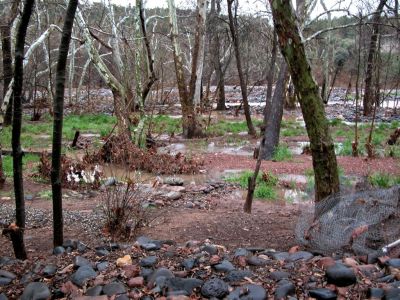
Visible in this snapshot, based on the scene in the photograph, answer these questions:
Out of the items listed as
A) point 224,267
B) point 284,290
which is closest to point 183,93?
point 224,267

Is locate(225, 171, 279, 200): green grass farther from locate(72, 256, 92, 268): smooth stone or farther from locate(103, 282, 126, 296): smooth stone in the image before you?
locate(103, 282, 126, 296): smooth stone

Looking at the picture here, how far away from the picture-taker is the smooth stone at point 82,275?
10.9 ft

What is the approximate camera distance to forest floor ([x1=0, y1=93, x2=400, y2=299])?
523 centimetres

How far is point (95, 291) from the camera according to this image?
3158mm

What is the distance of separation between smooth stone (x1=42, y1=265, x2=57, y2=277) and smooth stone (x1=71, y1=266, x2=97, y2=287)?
23 centimetres

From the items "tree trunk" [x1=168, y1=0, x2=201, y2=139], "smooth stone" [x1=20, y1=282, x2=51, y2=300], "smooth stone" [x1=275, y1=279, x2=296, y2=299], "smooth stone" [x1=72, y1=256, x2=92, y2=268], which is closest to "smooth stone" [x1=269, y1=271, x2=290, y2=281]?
"smooth stone" [x1=275, y1=279, x2=296, y2=299]

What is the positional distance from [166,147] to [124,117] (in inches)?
89.9

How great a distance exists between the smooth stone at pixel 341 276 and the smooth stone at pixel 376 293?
0.48ft

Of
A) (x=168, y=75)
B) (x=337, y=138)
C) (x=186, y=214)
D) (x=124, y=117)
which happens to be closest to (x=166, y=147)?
(x=124, y=117)

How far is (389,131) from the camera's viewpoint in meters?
16.5

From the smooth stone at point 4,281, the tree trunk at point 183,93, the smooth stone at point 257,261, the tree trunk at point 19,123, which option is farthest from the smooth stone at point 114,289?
the tree trunk at point 183,93

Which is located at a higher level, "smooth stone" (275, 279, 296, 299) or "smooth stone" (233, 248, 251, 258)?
"smooth stone" (275, 279, 296, 299)

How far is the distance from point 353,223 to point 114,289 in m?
2.36

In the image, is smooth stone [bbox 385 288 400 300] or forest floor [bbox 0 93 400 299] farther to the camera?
A: forest floor [bbox 0 93 400 299]
